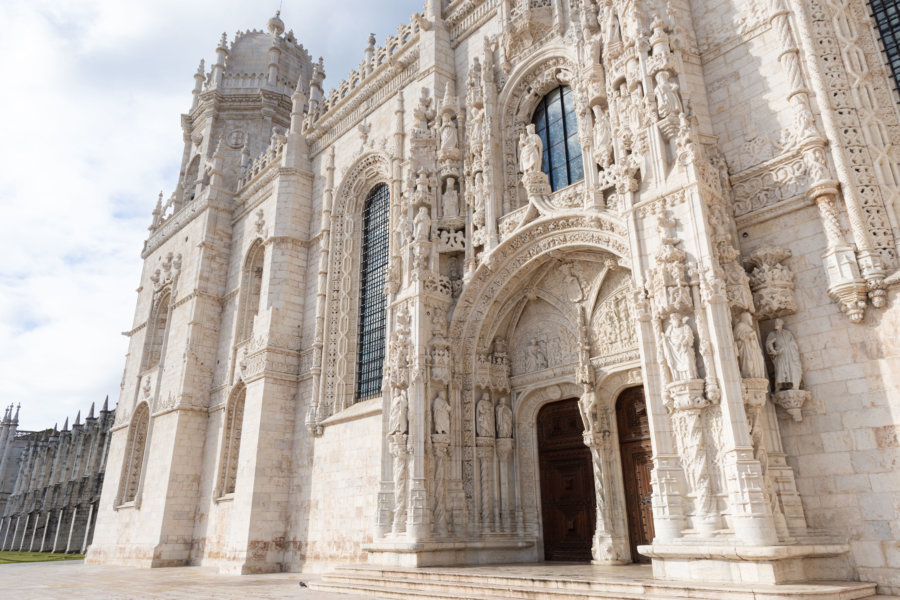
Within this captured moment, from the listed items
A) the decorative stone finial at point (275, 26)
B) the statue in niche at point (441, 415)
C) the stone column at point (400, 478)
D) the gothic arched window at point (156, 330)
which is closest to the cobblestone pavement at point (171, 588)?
the stone column at point (400, 478)

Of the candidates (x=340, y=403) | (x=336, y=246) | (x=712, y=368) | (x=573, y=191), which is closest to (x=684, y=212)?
(x=712, y=368)

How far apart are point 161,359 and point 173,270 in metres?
3.97

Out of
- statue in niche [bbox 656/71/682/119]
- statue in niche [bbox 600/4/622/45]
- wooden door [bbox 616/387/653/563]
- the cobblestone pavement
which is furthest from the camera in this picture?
statue in niche [bbox 600/4/622/45]

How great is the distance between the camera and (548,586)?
8.69m

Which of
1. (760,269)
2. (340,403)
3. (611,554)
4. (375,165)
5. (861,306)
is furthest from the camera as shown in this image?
(375,165)

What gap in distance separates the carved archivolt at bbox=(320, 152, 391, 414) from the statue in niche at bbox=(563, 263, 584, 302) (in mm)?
7291

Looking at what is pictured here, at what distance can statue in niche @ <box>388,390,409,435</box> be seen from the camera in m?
13.1

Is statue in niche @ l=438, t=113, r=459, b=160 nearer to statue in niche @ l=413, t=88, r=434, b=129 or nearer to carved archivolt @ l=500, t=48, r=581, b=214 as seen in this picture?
statue in niche @ l=413, t=88, r=434, b=129

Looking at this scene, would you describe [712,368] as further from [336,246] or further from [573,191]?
[336,246]

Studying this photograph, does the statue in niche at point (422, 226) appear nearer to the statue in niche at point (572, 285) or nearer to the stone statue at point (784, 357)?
the statue in niche at point (572, 285)

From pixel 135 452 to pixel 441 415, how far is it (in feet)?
62.2

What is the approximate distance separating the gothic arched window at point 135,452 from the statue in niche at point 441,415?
55.8 feet

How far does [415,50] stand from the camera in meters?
18.5

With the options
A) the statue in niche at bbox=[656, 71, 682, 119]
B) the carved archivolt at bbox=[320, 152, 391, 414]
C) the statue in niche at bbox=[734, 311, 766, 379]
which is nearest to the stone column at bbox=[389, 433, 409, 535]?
the carved archivolt at bbox=[320, 152, 391, 414]
